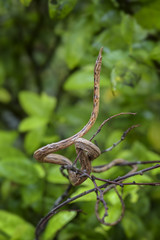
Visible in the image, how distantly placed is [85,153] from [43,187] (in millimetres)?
527

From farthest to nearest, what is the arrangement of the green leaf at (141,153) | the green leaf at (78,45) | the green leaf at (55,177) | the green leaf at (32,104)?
the green leaf at (32,104), the green leaf at (78,45), the green leaf at (141,153), the green leaf at (55,177)

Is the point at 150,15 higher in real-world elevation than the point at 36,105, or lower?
higher

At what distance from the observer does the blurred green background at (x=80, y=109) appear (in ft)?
3.26

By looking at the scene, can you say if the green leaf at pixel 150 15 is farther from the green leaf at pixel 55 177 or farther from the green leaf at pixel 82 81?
the green leaf at pixel 55 177

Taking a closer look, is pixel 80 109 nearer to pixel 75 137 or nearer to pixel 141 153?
pixel 141 153

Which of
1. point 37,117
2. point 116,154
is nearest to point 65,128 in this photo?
point 37,117

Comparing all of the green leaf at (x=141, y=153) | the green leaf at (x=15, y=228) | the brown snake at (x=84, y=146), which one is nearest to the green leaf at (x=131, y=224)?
the green leaf at (x=141, y=153)

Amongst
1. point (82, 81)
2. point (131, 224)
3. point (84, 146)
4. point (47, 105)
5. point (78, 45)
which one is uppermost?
point (84, 146)

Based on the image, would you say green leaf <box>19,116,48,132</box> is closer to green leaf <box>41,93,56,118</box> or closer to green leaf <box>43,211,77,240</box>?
green leaf <box>41,93,56,118</box>

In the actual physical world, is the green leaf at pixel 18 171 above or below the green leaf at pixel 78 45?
below

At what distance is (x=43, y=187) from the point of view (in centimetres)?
112

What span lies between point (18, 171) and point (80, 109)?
23.0 inches

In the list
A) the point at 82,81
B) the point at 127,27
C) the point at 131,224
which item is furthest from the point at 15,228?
the point at 127,27

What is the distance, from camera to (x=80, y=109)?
5.14ft
